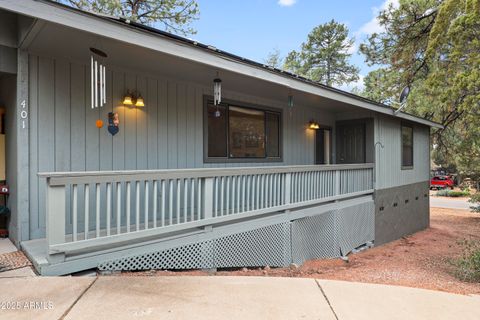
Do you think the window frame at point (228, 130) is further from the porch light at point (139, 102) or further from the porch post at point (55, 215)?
the porch post at point (55, 215)

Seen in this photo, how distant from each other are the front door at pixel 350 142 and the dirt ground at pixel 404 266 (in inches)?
101

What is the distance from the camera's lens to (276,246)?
562cm

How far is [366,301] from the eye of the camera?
3.12m

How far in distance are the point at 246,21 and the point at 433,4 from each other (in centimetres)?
1881

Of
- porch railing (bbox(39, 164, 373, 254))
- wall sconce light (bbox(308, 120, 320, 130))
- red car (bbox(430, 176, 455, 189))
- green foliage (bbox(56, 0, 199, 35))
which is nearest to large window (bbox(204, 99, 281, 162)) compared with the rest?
porch railing (bbox(39, 164, 373, 254))

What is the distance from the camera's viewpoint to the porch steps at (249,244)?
140 inches

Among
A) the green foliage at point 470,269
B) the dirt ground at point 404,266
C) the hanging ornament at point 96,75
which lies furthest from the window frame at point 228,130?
the green foliage at point 470,269

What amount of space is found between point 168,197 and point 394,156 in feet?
23.6

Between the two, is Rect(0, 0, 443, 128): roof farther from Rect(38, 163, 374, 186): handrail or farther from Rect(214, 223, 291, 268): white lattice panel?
Rect(214, 223, 291, 268): white lattice panel

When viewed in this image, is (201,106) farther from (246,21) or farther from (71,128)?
(246,21)

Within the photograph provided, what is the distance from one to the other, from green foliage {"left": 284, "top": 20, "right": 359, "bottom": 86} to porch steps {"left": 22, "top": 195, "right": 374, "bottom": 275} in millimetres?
23822

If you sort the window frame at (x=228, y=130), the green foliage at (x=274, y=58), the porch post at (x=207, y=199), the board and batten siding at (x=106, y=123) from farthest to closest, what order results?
1. the green foliage at (x=274, y=58)
2. the window frame at (x=228, y=130)
3. the porch post at (x=207, y=199)
4. the board and batten siding at (x=106, y=123)

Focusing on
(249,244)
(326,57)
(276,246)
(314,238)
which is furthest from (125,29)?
(326,57)

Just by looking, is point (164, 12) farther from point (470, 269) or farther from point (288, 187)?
point (470, 269)
